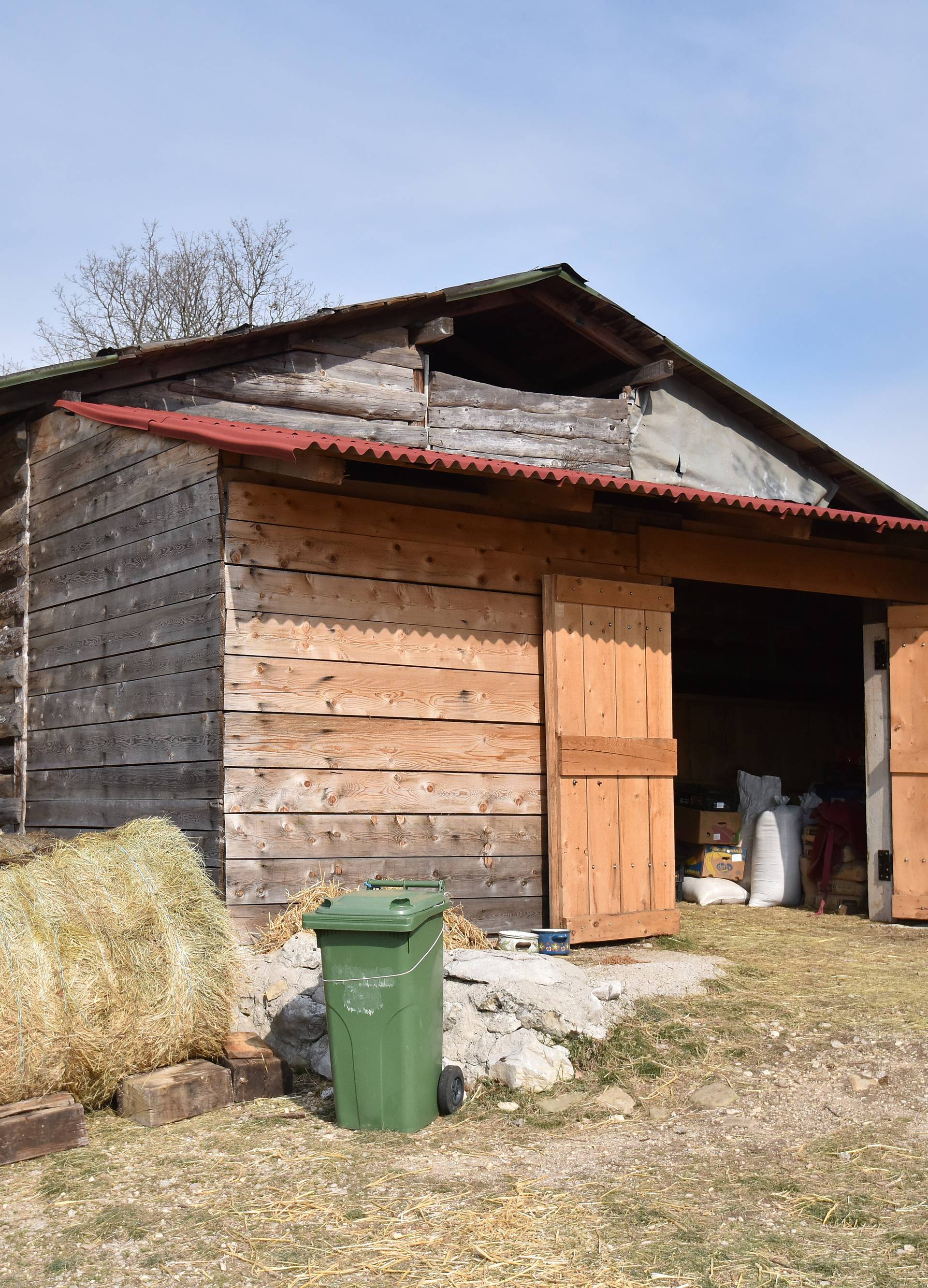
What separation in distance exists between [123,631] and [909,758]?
248 inches

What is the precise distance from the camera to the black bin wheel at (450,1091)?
5027 mm

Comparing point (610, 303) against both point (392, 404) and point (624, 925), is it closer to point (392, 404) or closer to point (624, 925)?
point (392, 404)

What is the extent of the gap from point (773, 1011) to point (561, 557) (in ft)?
11.2

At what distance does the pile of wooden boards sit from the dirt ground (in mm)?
78

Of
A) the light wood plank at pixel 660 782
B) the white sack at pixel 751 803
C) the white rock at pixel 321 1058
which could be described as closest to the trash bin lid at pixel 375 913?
the white rock at pixel 321 1058

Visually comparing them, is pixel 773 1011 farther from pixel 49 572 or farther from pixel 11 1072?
pixel 49 572

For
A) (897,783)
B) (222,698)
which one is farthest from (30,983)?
(897,783)

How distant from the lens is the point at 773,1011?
6207mm

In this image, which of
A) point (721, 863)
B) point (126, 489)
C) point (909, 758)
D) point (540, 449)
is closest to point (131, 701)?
point (126, 489)

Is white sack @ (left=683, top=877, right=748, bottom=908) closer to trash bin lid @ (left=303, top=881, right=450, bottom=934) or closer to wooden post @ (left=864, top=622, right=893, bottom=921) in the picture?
wooden post @ (left=864, top=622, right=893, bottom=921)

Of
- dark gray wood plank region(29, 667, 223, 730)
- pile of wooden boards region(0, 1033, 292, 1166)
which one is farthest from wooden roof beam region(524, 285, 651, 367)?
pile of wooden boards region(0, 1033, 292, 1166)

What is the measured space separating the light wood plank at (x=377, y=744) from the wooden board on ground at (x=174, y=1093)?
191cm

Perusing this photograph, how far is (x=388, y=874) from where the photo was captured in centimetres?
725

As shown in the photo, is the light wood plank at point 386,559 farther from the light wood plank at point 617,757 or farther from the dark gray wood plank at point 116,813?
the dark gray wood plank at point 116,813
